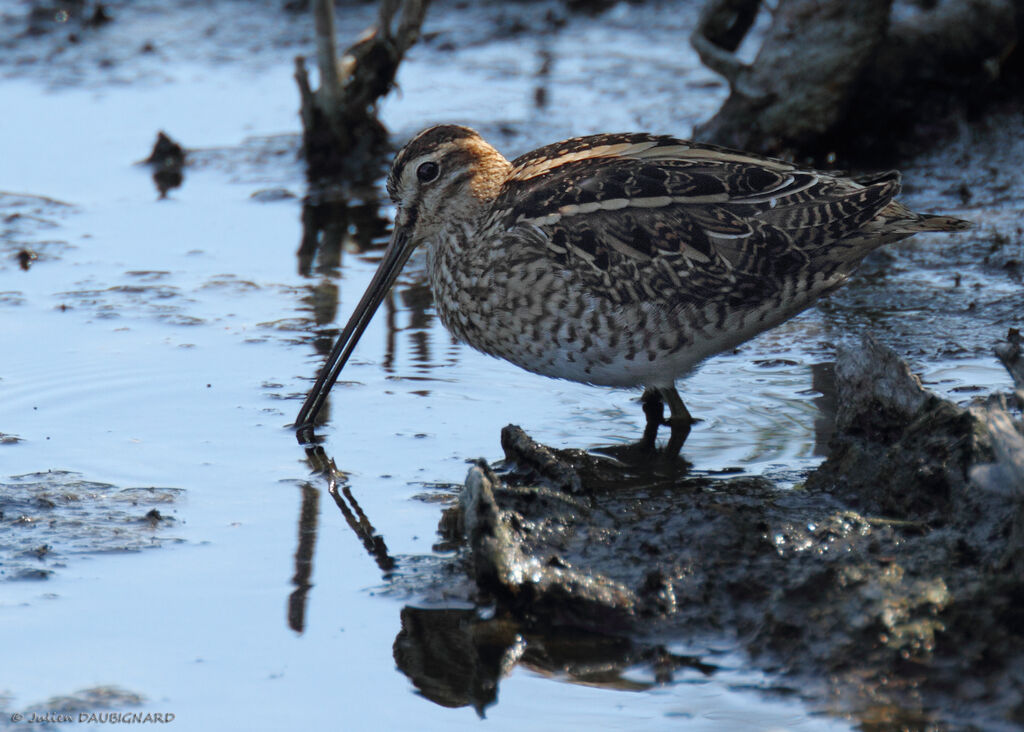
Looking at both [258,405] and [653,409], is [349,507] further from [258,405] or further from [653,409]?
[653,409]

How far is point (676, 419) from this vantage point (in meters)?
5.38

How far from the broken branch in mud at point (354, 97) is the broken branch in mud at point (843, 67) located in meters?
1.84

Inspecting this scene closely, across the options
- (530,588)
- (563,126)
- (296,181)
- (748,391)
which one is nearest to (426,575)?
(530,588)

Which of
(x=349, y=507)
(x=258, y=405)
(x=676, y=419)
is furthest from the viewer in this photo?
(x=258, y=405)

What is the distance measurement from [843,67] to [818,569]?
16.2 ft

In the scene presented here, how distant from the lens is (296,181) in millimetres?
8695

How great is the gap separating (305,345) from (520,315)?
5.16 ft

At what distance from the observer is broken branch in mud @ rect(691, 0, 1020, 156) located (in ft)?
26.6

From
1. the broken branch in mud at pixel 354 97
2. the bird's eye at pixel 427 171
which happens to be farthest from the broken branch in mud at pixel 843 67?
the bird's eye at pixel 427 171

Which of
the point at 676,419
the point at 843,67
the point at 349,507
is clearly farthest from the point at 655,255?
the point at 843,67

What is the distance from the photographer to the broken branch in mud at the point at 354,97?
8.54 m

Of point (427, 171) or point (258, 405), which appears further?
point (258, 405)

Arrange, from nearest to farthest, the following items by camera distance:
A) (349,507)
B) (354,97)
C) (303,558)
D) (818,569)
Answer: (818,569) < (303,558) < (349,507) < (354,97)

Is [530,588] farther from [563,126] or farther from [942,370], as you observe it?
[563,126]
